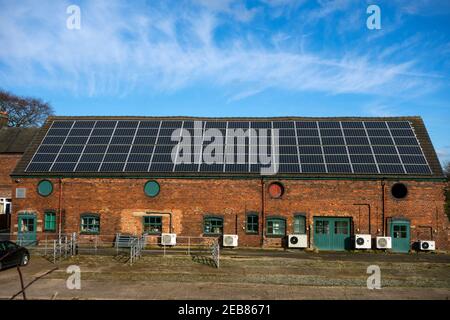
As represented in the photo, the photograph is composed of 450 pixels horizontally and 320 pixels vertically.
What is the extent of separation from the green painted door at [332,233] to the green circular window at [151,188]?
31.1 feet

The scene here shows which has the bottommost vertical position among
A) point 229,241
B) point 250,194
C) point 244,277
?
point 244,277

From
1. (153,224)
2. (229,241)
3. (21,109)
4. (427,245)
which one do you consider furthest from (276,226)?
(21,109)

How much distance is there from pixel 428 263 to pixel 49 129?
81.3 feet

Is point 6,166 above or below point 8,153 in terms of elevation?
below

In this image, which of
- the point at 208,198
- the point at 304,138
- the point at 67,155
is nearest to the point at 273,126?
the point at 304,138

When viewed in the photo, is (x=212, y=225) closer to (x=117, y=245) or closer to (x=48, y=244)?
(x=117, y=245)

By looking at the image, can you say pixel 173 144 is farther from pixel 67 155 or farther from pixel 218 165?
pixel 67 155

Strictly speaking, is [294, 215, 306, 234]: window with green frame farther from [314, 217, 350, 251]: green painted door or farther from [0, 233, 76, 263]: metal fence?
[0, 233, 76, 263]: metal fence

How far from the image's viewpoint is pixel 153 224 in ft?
80.6

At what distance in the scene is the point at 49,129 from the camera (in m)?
28.9

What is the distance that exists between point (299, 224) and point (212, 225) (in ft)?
16.6

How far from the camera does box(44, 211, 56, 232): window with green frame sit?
984 inches

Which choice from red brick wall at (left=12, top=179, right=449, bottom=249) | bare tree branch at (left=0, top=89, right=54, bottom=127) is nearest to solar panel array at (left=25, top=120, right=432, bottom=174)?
red brick wall at (left=12, top=179, right=449, bottom=249)

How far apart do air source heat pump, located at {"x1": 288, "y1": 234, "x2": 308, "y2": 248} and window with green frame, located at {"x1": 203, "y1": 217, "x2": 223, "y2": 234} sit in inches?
159
